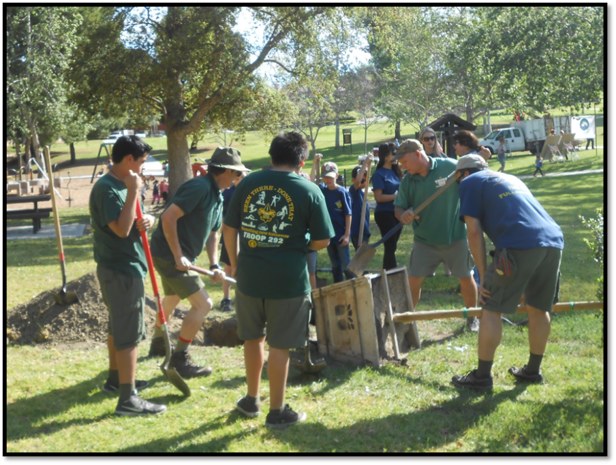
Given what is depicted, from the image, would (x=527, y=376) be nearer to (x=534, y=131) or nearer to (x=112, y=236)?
(x=112, y=236)

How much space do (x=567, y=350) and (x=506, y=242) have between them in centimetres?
181

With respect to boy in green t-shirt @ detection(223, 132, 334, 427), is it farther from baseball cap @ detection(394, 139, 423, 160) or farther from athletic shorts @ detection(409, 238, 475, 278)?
athletic shorts @ detection(409, 238, 475, 278)

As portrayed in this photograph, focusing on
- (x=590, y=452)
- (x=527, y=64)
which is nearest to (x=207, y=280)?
(x=590, y=452)

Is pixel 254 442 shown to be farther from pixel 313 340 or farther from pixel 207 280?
pixel 207 280

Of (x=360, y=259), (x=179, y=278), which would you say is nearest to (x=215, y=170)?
(x=179, y=278)

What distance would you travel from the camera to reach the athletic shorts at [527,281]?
410 centimetres

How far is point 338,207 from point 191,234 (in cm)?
261

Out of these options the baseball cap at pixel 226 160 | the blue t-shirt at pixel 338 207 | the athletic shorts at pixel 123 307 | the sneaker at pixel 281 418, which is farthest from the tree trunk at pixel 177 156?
the sneaker at pixel 281 418

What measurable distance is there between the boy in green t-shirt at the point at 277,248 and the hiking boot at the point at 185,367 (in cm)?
128

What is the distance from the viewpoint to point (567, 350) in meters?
5.29

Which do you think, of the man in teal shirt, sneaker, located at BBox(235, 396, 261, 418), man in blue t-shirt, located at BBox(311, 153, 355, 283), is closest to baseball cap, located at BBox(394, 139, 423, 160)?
the man in teal shirt

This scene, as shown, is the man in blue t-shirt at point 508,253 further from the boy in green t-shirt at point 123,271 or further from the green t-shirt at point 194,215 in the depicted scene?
the boy in green t-shirt at point 123,271

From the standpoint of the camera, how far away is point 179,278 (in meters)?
4.78

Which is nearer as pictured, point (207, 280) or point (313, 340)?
point (313, 340)
